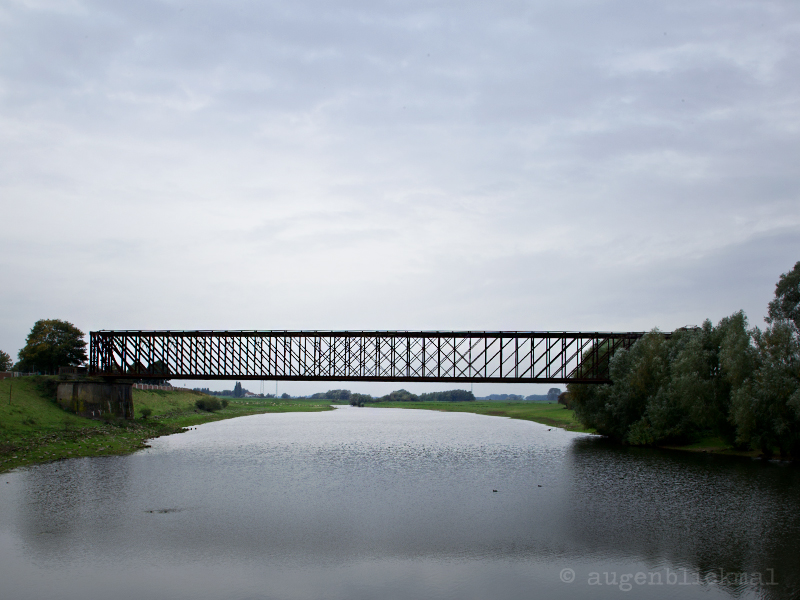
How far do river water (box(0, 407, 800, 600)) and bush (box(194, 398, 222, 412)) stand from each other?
87729 millimetres

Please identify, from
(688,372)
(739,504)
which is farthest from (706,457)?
(739,504)

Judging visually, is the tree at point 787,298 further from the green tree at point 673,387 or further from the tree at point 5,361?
the tree at point 5,361

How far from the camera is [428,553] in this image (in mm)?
26031

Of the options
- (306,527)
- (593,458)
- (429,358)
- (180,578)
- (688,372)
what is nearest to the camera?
(180,578)

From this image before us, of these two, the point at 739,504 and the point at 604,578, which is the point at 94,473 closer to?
the point at 604,578

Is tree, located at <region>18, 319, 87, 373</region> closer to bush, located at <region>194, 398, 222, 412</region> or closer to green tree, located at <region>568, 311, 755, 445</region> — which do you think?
bush, located at <region>194, 398, 222, 412</region>

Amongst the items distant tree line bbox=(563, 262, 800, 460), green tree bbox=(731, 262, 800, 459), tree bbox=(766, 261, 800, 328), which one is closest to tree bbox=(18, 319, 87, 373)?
distant tree line bbox=(563, 262, 800, 460)

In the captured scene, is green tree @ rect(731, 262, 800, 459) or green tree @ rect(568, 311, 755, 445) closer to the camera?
green tree @ rect(731, 262, 800, 459)

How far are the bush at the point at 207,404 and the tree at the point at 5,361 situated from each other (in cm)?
3824

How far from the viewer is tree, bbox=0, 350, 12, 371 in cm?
11519

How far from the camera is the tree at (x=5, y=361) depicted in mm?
115188

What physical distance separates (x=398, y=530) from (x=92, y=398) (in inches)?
2522

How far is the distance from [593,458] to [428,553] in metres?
36.7

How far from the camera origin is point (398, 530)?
29.8 metres
